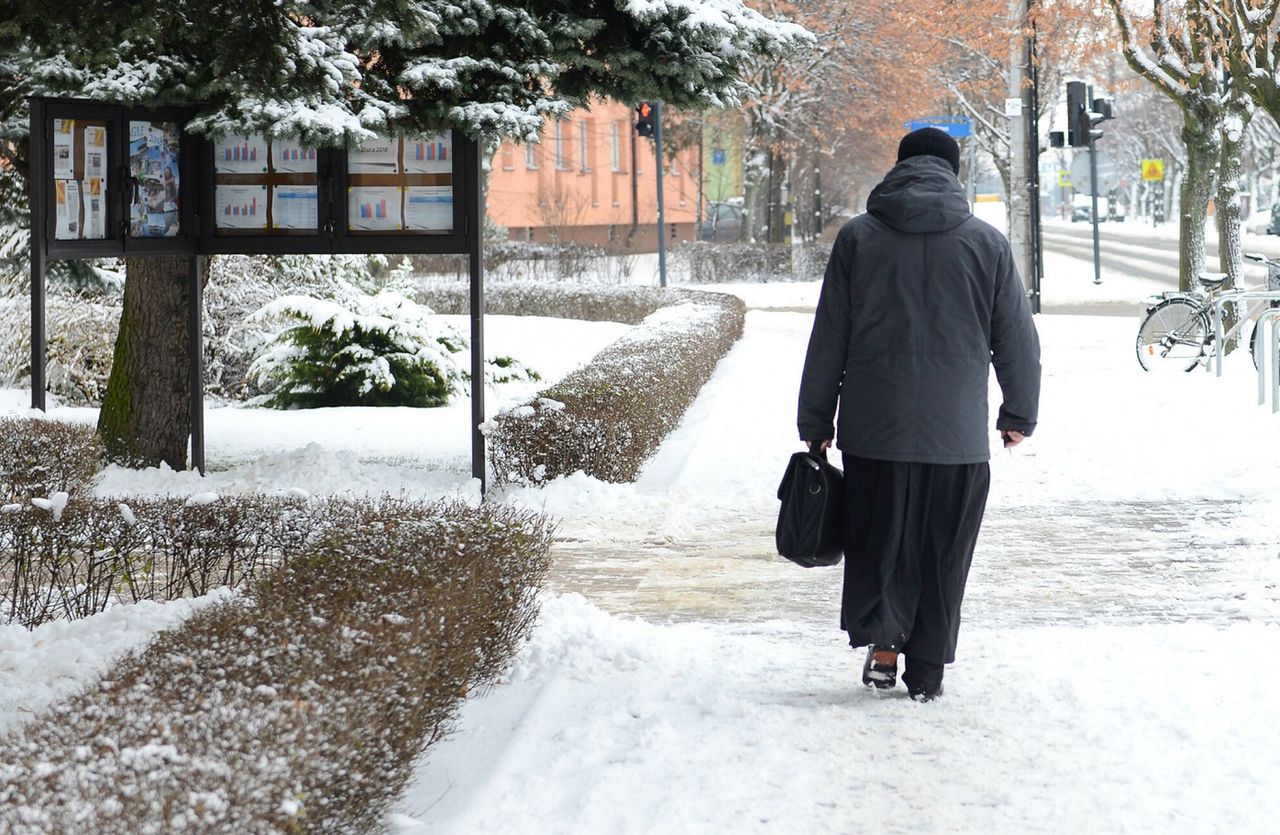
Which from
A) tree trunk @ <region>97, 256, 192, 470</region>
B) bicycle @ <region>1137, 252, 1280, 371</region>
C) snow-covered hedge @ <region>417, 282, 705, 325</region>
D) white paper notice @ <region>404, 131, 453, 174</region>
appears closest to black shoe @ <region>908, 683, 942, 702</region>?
white paper notice @ <region>404, 131, 453, 174</region>

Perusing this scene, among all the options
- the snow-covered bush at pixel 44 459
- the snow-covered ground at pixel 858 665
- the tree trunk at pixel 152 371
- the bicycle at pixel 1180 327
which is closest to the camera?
the snow-covered ground at pixel 858 665

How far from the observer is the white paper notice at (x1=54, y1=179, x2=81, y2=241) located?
895cm

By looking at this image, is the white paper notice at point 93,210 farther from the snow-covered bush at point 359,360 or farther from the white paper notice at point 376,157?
the snow-covered bush at point 359,360

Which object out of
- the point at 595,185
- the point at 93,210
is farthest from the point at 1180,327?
the point at 595,185

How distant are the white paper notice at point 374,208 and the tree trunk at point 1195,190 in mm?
12195

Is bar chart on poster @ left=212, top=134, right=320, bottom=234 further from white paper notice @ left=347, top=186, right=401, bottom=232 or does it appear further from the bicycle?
the bicycle

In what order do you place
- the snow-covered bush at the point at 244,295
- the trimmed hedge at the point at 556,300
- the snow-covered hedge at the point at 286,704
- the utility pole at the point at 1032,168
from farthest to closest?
1. the trimmed hedge at the point at 556,300
2. the utility pole at the point at 1032,168
3. the snow-covered bush at the point at 244,295
4. the snow-covered hedge at the point at 286,704

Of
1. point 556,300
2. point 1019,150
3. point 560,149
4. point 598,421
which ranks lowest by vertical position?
point 598,421

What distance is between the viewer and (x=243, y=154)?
9414mm

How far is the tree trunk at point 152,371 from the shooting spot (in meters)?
10.2

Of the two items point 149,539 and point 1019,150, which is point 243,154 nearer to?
point 149,539

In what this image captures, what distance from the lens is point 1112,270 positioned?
3859 cm

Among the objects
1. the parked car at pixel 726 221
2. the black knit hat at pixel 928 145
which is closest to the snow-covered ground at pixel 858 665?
the black knit hat at pixel 928 145

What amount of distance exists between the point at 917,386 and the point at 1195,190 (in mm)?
15471
